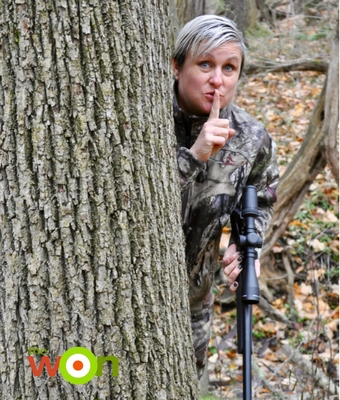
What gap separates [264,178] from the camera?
2785 mm

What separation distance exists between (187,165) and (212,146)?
13 cm

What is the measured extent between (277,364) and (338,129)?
2.53 meters

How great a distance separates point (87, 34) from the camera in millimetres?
1666

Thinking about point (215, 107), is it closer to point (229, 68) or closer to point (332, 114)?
point (229, 68)

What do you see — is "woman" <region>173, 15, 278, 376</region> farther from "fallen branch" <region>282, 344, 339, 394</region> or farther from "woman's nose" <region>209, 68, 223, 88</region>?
"fallen branch" <region>282, 344, 339, 394</region>

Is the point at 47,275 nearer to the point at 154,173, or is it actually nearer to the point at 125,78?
the point at 154,173

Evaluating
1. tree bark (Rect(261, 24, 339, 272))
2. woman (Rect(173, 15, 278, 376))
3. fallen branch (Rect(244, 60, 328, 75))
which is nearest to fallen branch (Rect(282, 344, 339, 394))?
tree bark (Rect(261, 24, 339, 272))

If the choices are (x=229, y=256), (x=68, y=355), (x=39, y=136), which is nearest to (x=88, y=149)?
(x=39, y=136)

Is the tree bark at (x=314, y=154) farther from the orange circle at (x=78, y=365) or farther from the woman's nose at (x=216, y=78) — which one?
the orange circle at (x=78, y=365)

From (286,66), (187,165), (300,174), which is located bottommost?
(187,165)

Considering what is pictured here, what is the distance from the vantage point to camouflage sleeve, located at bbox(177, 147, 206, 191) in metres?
2.28

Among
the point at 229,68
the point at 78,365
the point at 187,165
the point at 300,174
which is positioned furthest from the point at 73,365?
the point at 300,174

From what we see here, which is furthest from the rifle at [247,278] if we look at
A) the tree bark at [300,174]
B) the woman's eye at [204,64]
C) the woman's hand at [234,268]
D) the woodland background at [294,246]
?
the tree bark at [300,174]

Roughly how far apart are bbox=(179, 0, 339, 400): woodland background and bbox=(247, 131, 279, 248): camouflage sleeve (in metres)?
1.55
